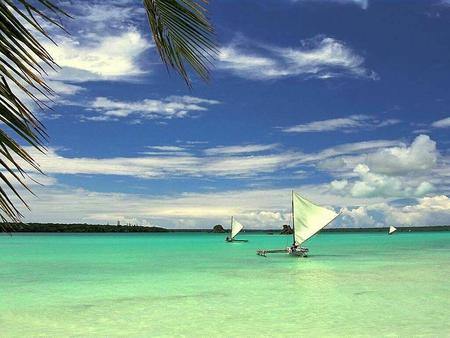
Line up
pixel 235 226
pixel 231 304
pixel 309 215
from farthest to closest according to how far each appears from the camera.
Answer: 1. pixel 235 226
2. pixel 309 215
3. pixel 231 304

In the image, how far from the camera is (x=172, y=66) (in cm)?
264

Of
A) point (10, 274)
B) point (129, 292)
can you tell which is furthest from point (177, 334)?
point (10, 274)

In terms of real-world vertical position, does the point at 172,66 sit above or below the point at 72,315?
above

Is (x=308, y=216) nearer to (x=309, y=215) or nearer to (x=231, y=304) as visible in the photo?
(x=309, y=215)

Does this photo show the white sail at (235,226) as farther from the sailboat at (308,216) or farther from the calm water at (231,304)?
the calm water at (231,304)

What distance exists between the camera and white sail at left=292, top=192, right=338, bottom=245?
99.3 ft

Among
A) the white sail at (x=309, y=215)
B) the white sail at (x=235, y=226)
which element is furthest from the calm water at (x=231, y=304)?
the white sail at (x=235, y=226)

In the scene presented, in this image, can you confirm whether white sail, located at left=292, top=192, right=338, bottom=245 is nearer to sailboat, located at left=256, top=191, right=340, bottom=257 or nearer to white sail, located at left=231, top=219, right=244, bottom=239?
sailboat, located at left=256, top=191, right=340, bottom=257

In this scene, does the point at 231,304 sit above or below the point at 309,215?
below

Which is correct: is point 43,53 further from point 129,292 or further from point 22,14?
point 129,292

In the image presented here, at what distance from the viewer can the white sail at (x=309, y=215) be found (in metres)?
30.3

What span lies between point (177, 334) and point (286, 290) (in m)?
7.70

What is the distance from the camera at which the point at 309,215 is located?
100ft

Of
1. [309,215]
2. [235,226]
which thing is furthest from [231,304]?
[235,226]
